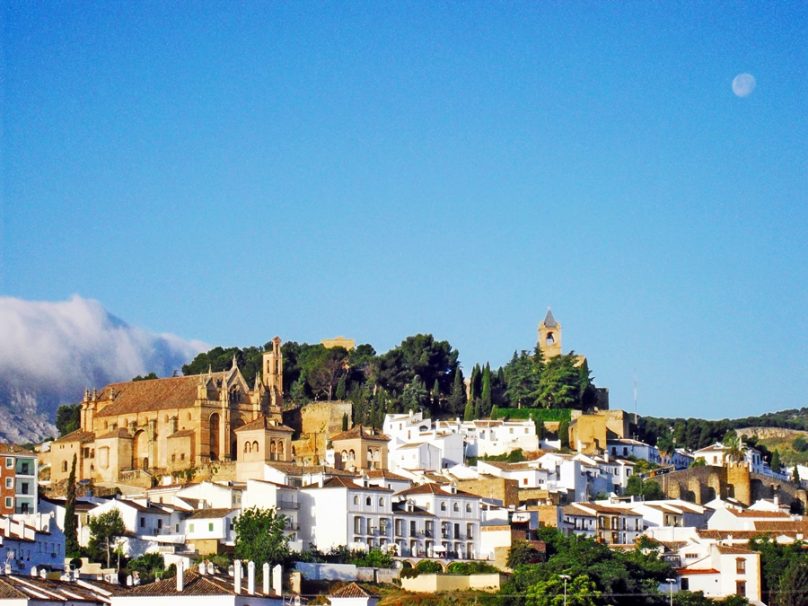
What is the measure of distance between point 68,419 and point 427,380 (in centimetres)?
2370

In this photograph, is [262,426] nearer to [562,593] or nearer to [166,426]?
[166,426]

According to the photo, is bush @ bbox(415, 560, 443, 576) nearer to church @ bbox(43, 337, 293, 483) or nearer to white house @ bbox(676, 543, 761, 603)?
white house @ bbox(676, 543, 761, 603)

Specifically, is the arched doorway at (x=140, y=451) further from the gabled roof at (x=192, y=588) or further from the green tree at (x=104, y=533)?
the gabled roof at (x=192, y=588)

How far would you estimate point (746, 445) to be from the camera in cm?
10562

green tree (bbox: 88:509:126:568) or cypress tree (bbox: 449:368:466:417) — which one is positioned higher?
cypress tree (bbox: 449:368:466:417)

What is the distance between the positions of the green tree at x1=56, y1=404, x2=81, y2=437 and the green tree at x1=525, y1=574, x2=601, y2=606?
50455 millimetres

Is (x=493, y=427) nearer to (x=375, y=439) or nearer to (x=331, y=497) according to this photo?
(x=375, y=439)

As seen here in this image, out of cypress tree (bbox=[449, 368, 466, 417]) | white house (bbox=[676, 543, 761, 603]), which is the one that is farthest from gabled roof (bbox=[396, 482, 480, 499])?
cypress tree (bbox=[449, 368, 466, 417])

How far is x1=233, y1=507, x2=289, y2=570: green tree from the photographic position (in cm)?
6262

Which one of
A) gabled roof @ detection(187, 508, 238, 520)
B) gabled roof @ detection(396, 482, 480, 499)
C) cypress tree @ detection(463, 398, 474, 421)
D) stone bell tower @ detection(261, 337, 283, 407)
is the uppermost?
stone bell tower @ detection(261, 337, 283, 407)

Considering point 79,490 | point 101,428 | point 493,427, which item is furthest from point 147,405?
point 493,427

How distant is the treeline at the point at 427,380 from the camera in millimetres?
102562

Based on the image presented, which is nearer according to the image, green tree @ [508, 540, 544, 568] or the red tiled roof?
green tree @ [508, 540, 544, 568]

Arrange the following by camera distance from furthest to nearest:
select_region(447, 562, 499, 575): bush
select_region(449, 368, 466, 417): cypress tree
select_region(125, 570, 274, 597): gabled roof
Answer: select_region(449, 368, 466, 417): cypress tree < select_region(447, 562, 499, 575): bush < select_region(125, 570, 274, 597): gabled roof
